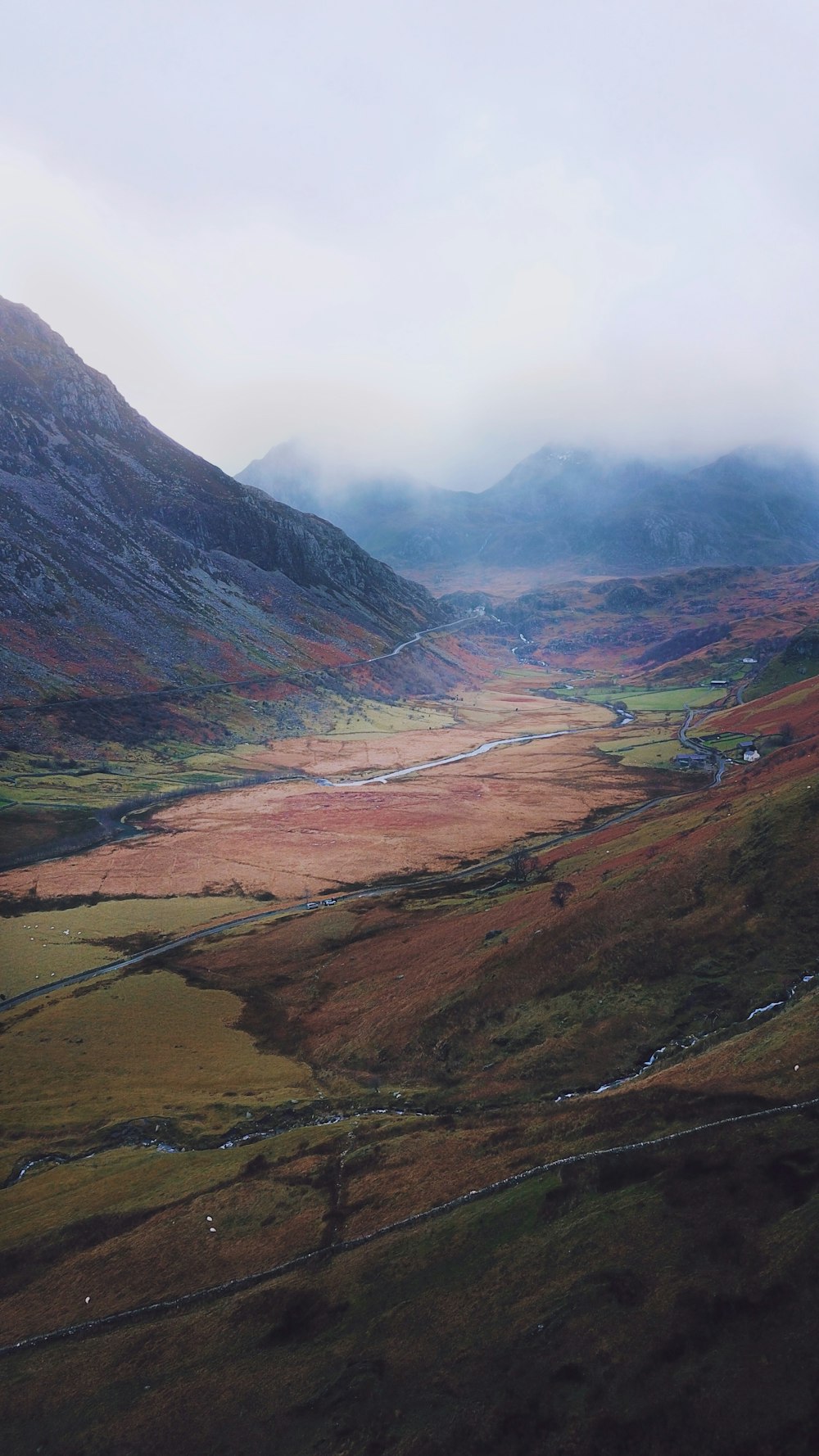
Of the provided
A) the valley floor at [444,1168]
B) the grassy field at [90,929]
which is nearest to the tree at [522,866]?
the valley floor at [444,1168]

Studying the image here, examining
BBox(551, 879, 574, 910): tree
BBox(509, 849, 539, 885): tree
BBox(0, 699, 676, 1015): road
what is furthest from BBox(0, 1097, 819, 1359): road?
BBox(509, 849, 539, 885): tree

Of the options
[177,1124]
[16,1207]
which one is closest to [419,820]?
[177,1124]

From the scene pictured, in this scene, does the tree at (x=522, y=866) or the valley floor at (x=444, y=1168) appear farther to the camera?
the tree at (x=522, y=866)

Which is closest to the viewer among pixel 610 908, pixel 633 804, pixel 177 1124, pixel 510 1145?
pixel 510 1145

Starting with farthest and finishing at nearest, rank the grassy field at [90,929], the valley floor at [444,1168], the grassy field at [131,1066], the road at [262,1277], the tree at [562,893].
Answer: the grassy field at [90,929] → the tree at [562,893] → the grassy field at [131,1066] → the road at [262,1277] → the valley floor at [444,1168]

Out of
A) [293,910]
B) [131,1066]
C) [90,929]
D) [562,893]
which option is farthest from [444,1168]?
[90,929]

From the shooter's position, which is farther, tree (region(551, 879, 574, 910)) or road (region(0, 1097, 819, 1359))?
tree (region(551, 879, 574, 910))

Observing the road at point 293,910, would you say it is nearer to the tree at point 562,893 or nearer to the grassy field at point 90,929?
the grassy field at point 90,929

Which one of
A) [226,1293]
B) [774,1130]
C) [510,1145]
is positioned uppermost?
[774,1130]

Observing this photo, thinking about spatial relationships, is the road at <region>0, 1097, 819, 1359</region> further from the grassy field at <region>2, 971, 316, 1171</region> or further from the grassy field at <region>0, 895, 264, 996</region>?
the grassy field at <region>0, 895, 264, 996</region>

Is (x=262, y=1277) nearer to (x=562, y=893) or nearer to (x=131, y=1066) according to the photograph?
(x=131, y=1066)

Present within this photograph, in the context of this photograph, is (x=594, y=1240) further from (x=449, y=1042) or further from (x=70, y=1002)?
Result: (x=70, y=1002)
